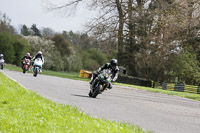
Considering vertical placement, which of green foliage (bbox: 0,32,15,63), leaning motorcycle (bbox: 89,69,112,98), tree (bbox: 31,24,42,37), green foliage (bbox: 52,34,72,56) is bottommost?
leaning motorcycle (bbox: 89,69,112,98)

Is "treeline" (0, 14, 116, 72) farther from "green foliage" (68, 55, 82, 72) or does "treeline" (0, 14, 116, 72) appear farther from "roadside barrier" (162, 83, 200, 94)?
"roadside barrier" (162, 83, 200, 94)

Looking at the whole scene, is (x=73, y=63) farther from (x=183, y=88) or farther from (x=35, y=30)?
(x=183, y=88)

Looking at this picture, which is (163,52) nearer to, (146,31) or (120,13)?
(146,31)

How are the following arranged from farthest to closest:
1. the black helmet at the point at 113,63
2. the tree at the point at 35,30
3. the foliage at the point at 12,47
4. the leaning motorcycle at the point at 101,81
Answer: the tree at the point at 35,30 → the foliage at the point at 12,47 → the leaning motorcycle at the point at 101,81 → the black helmet at the point at 113,63

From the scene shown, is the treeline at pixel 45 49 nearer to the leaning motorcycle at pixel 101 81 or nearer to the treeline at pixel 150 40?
the treeline at pixel 150 40

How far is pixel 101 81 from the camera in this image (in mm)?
12789

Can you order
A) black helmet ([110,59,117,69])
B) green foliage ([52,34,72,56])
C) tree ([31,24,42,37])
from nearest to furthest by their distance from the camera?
black helmet ([110,59,117,69]), green foliage ([52,34,72,56]), tree ([31,24,42,37])

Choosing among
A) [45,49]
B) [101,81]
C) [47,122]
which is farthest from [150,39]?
[45,49]

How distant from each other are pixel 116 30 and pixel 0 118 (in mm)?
34378

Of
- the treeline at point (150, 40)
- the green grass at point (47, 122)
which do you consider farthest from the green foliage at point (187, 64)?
the green grass at point (47, 122)

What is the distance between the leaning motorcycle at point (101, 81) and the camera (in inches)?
499

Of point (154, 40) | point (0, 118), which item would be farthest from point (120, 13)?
point (0, 118)

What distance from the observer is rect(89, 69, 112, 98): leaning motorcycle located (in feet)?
41.5

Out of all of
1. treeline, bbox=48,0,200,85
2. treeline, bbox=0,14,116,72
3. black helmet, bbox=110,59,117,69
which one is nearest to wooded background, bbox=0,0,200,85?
treeline, bbox=48,0,200,85
